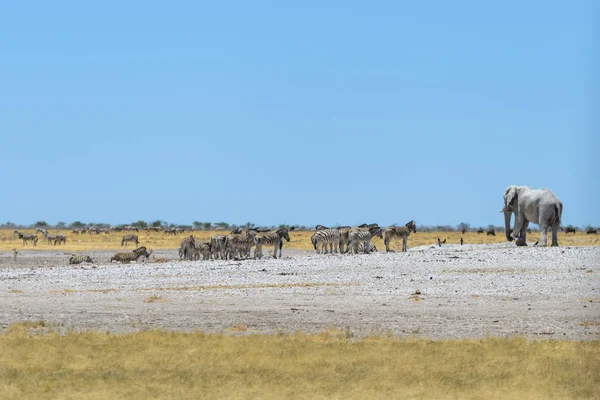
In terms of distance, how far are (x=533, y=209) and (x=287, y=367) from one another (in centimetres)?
2829

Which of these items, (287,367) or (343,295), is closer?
(287,367)

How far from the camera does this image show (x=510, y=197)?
42.3 metres

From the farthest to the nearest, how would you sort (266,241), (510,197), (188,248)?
(188,248) < (510,197) < (266,241)

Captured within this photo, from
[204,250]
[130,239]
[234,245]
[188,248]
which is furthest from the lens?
[130,239]

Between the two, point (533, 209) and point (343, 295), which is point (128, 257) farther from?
point (343, 295)

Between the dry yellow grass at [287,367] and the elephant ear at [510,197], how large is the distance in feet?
87.5


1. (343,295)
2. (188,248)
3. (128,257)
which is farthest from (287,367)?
(128,257)

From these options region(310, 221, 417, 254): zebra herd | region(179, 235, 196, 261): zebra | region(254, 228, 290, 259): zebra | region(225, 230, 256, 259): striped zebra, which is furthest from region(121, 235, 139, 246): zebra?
region(225, 230, 256, 259): striped zebra

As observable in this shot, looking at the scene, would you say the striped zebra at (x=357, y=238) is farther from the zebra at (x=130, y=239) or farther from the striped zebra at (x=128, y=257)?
the zebra at (x=130, y=239)

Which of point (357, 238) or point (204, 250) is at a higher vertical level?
point (357, 238)

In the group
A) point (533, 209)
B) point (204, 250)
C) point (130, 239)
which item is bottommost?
point (204, 250)

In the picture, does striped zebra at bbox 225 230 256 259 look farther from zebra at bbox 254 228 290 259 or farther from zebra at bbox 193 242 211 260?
zebra at bbox 193 242 211 260

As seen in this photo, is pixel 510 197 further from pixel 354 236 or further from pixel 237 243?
pixel 237 243

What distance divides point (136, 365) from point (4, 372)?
5.69ft
